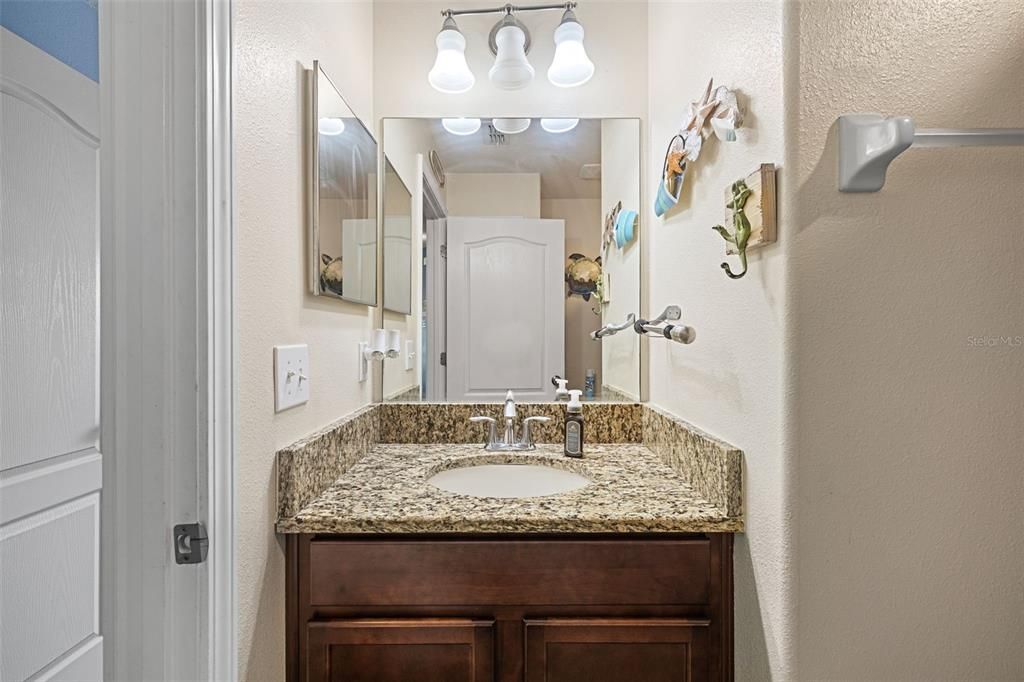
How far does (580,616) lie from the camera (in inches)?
40.8

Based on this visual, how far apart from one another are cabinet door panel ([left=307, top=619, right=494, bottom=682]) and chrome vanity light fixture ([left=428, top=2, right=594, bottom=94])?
1422 mm

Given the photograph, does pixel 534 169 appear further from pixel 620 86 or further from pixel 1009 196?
pixel 1009 196

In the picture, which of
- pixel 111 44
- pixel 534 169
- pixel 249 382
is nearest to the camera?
pixel 111 44

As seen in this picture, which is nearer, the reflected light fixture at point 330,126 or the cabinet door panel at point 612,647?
the cabinet door panel at point 612,647

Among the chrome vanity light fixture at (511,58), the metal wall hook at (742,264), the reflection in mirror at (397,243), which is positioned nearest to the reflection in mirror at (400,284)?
the reflection in mirror at (397,243)

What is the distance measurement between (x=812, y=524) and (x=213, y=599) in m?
0.89

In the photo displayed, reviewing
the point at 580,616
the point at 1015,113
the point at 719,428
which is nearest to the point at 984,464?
the point at 719,428

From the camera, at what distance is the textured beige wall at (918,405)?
0.82m

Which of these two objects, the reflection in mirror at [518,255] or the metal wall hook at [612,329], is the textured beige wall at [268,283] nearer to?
the reflection in mirror at [518,255]

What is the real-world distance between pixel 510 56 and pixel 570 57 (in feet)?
0.58

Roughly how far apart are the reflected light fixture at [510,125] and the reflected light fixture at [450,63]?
0.13m

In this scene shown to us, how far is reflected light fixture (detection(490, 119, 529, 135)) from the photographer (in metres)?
1.67

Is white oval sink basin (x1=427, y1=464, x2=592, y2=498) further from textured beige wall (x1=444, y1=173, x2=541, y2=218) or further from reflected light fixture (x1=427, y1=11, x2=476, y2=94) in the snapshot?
reflected light fixture (x1=427, y1=11, x2=476, y2=94)

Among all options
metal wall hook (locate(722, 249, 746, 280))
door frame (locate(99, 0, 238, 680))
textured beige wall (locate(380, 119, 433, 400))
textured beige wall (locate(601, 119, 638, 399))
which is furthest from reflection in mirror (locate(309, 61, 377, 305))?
metal wall hook (locate(722, 249, 746, 280))
